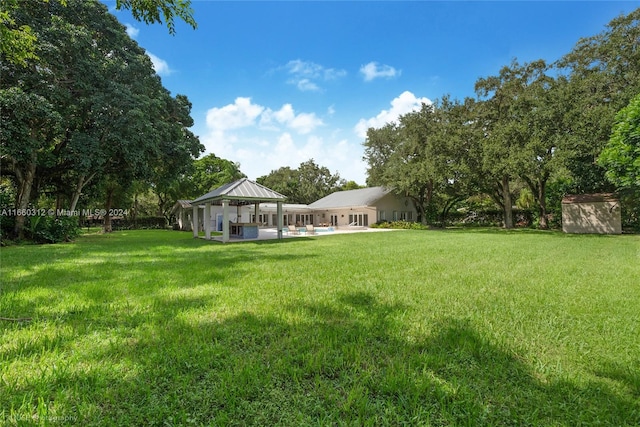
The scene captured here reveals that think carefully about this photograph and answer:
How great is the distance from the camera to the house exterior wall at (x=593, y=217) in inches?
783

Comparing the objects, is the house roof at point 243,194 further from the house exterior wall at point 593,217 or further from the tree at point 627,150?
the house exterior wall at point 593,217

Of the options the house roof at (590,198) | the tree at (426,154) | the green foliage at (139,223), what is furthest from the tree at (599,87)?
the green foliage at (139,223)

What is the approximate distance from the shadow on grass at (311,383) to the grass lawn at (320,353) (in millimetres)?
12

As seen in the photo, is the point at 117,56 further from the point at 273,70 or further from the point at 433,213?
the point at 433,213

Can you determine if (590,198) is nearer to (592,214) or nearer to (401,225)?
(592,214)

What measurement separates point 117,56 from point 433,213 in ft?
99.8

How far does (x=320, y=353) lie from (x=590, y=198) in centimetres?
2674

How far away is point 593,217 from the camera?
20.5 metres

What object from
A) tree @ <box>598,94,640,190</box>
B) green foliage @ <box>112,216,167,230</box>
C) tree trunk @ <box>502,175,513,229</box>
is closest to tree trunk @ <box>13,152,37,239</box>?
green foliage @ <box>112,216,167,230</box>

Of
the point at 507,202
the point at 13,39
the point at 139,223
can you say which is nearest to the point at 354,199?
the point at 507,202

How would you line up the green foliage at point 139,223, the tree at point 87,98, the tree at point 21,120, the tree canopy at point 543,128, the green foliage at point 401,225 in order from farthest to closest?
the green foliage at point 139,223 → the green foliage at point 401,225 → the tree canopy at point 543,128 → the tree at point 87,98 → the tree at point 21,120

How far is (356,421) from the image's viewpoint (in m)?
1.88

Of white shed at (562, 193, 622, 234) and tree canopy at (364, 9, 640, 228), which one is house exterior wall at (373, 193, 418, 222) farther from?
white shed at (562, 193, 622, 234)

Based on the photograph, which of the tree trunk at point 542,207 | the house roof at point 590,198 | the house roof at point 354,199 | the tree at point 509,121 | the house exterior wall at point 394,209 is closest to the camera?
the tree at point 509,121
